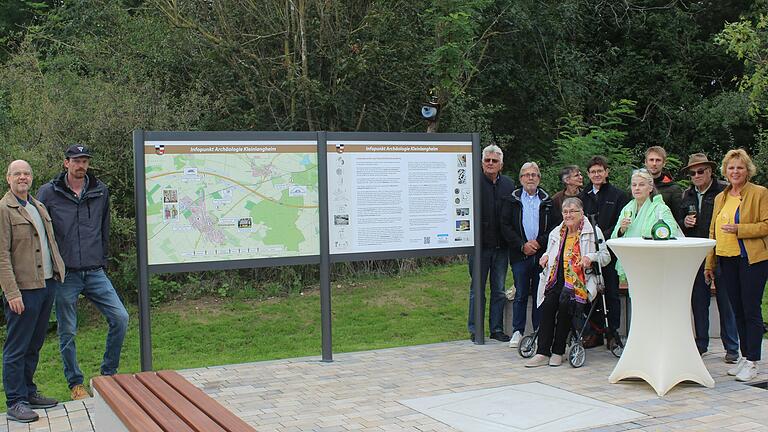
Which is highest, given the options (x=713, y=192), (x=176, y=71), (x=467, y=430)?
(x=176, y=71)

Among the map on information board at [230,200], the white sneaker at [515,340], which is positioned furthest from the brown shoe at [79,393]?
the white sneaker at [515,340]

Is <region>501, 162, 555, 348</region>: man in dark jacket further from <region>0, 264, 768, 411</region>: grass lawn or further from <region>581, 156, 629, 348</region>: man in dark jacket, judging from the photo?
<region>0, 264, 768, 411</region>: grass lawn

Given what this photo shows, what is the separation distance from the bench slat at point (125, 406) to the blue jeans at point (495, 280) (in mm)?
4446

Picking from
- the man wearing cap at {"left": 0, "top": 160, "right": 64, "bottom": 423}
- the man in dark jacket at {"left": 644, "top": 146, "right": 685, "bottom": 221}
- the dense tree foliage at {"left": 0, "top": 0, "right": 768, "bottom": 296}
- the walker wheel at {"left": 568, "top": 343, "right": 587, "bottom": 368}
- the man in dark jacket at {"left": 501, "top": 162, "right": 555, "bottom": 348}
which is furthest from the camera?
the dense tree foliage at {"left": 0, "top": 0, "right": 768, "bottom": 296}

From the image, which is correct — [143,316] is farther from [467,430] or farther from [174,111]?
[174,111]

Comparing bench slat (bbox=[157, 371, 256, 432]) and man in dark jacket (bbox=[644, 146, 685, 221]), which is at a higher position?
man in dark jacket (bbox=[644, 146, 685, 221])

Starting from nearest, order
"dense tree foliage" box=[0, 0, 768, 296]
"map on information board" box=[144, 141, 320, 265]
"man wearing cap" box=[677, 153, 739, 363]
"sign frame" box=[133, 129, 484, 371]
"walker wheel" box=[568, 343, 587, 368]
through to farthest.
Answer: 1. "sign frame" box=[133, 129, 484, 371]
2. "map on information board" box=[144, 141, 320, 265]
3. "walker wheel" box=[568, 343, 587, 368]
4. "man wearing cap" box=[677, 153, 739, 363]
5. "dense tree foliage" box=[0, 0, 768, 296]

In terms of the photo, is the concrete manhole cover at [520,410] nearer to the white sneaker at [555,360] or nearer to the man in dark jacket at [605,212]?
the white sneaker at [555,360]

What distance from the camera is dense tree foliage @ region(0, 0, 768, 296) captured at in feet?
37.8

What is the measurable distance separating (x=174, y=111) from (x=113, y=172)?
81.1 inches

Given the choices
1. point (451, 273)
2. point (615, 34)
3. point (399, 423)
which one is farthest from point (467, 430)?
point (615, 34)

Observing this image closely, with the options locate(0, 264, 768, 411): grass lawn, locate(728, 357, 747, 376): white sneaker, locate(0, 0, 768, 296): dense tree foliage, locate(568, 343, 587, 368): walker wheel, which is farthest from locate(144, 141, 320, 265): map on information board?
locate(728, 357, 747, 376): white sneaker

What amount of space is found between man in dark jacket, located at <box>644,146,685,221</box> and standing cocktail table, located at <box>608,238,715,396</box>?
41.7 inches

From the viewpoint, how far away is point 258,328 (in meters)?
9.92
